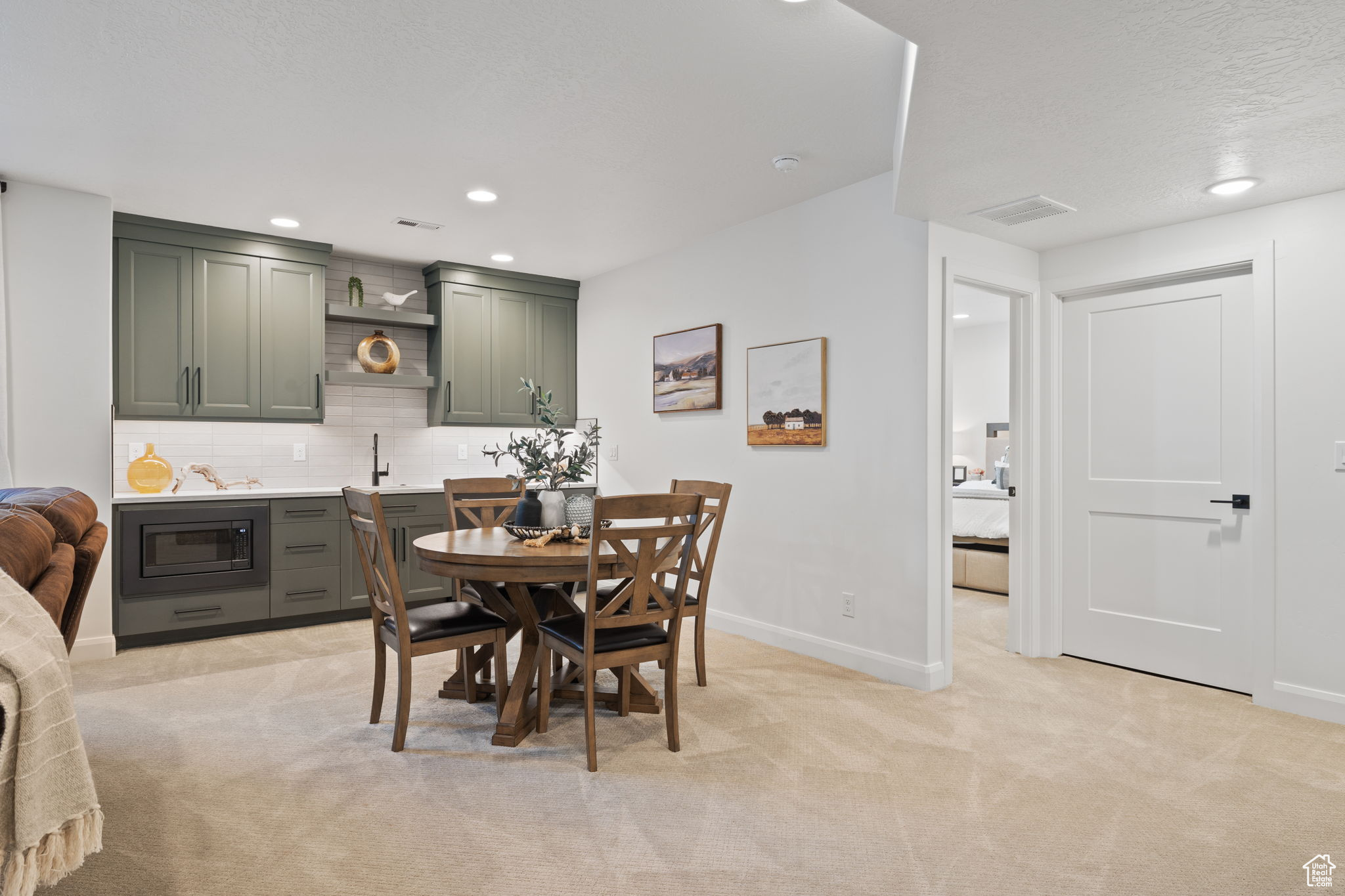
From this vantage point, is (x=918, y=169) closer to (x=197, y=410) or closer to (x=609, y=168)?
(x=609, y=168)

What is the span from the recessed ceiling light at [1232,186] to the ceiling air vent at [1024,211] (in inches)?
19.5

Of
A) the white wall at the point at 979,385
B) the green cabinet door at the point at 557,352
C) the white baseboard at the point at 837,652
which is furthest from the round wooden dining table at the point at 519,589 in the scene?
the white wall at the point at 979,385

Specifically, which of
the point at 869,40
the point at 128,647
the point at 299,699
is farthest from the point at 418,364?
the point at 869,40

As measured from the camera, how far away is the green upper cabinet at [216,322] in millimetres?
4316

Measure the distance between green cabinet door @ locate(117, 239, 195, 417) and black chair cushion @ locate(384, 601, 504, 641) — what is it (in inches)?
101

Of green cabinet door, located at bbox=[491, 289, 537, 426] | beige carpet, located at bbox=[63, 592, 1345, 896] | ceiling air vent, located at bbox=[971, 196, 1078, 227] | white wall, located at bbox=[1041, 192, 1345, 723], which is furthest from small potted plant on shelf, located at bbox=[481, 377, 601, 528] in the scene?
white wall, located at bbox=[1041, 192, 1345, 723]

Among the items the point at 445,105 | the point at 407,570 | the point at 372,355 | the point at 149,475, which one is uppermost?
the point at 445,105

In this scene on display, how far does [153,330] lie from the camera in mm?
4367

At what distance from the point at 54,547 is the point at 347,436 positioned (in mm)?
3698

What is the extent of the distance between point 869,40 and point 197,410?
→ 13.9ft

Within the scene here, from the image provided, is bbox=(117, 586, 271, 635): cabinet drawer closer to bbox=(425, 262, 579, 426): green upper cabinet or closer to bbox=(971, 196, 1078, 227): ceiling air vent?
bbox=(425, 262, 579, 426): green upper cabinet

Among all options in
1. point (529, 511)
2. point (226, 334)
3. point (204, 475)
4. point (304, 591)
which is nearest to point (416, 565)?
point (304, 591)

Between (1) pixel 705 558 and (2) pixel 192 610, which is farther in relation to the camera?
(2) pixel 192 610

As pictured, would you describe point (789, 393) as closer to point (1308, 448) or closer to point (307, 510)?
point (1308, 448)
